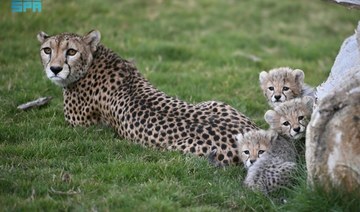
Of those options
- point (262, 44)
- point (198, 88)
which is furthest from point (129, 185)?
point (262, 44)

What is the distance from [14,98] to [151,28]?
3.58 metres

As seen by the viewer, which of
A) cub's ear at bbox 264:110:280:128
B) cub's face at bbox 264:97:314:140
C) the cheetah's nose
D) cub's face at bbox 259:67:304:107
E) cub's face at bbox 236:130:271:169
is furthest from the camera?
cub's face at bbox 259:67:304:107

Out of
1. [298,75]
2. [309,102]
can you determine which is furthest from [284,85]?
[309,102]

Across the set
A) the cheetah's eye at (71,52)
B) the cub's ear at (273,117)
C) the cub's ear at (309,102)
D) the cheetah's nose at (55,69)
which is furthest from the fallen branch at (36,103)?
the cub's ear at (309,102)

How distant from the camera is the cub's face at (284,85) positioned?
6.39m

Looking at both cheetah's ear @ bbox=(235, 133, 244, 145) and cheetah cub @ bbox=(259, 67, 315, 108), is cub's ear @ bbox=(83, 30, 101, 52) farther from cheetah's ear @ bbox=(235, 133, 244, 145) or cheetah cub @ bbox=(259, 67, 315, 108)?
cheetah's ear @ bbox=(235, 133, 244, 145)

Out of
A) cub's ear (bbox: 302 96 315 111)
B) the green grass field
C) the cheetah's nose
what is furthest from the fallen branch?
cub's ear (bbox: 302 96 315 111)

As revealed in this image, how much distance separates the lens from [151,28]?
10.1m

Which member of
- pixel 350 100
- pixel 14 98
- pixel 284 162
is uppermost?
pixel 350 100

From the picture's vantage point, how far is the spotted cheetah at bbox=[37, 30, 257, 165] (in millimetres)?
5555

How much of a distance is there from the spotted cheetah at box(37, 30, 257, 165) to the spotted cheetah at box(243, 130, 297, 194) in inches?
11.2

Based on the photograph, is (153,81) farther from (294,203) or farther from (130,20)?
(294,203)

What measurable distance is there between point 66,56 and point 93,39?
350mm

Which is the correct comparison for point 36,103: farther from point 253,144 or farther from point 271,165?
point 271,165
